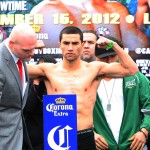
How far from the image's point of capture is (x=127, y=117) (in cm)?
481

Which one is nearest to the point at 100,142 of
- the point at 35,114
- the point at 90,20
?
the point at 35,114

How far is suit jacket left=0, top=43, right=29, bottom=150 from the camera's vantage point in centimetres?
367

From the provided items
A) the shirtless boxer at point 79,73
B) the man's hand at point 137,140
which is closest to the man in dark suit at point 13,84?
the shirtless boxer at point 79,73

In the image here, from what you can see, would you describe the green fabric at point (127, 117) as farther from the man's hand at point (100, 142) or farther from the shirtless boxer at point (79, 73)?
the shirtless boxer at point (79, 73)

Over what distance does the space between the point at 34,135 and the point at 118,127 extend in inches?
28.6

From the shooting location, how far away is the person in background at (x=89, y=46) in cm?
554

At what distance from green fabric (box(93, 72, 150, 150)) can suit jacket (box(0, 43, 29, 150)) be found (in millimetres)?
1171

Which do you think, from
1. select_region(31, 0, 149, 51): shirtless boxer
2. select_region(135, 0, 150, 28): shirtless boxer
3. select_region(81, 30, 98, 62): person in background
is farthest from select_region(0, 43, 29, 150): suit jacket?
select_region(135, 0, 150, 28): shirtless boxer

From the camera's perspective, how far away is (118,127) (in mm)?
4809

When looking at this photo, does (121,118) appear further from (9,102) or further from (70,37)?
(9,102)

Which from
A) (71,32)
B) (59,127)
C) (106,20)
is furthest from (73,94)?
(106,20)

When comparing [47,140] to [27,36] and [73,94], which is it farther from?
[27,36]

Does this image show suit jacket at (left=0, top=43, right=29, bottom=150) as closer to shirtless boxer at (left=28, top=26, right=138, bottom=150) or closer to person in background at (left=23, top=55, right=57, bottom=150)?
shirtless boxer at (left=28, top=26, right=138, bottom=150)

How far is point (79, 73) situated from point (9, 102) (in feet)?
3.56
